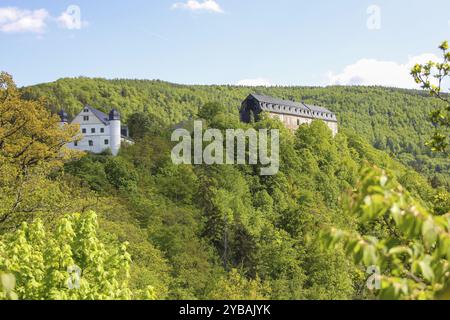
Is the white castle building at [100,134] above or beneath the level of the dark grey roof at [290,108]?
beneath

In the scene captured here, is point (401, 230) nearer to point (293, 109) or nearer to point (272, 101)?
point (272, 101)

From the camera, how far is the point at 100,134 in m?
74.8

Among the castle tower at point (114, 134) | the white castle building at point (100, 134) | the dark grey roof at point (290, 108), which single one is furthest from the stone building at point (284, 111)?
the castle tower at point (114, 134)

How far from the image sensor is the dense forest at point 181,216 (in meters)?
12.7

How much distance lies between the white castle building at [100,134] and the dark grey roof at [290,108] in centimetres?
3714

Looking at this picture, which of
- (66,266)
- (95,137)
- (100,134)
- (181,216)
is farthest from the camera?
(100,134)

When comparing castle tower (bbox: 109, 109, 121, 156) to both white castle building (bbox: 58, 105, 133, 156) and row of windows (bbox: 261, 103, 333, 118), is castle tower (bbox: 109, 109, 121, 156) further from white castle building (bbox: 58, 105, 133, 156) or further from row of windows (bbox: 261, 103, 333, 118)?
row of windows (bbox: 261, 103, 333, 118)

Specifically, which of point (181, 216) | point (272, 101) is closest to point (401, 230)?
point (181, 216)

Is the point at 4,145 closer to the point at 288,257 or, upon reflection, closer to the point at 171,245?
the point at 171,245

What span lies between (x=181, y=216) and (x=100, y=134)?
22.8m

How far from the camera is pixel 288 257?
173ft

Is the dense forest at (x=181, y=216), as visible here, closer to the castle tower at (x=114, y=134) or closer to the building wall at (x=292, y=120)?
the castle tower at (x=114, y=134)
